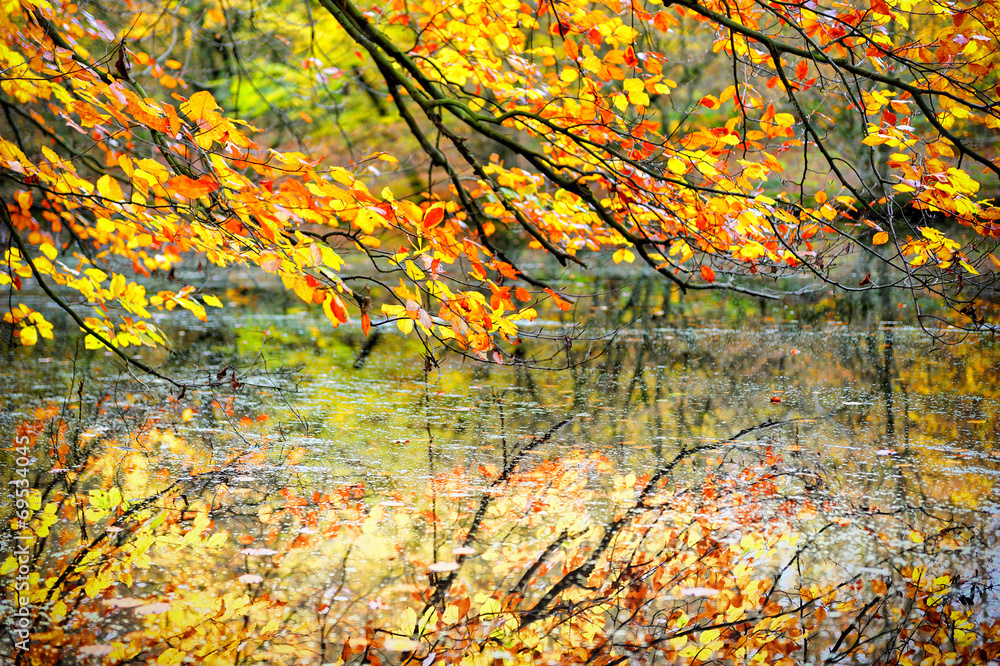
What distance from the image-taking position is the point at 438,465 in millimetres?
4570

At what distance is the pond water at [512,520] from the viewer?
2777 millimetres

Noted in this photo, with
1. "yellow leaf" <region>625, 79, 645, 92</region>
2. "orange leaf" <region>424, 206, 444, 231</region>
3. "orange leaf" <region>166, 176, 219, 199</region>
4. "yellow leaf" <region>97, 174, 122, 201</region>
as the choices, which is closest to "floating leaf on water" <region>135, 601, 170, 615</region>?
"orange leaf" <region>166, 176, 219, 199</region>

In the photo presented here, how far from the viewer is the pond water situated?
2.78 metres

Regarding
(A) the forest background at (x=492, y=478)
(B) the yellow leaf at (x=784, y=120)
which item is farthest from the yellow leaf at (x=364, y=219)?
(B) the yellow leaf at (x=784, y=120)

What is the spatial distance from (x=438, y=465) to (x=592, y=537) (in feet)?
4.12

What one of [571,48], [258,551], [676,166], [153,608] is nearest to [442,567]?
[258,551]

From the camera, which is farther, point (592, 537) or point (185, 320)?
point (185, 320)

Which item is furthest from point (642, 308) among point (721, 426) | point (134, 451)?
point (134, 451)

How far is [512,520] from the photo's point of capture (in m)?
3.73

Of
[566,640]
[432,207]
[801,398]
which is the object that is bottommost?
[566,640]

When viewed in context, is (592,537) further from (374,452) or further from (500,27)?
(500,27)

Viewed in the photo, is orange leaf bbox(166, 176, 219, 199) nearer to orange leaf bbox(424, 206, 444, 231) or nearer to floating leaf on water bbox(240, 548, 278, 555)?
orange leaf bbox(424, 206, 444, 231)

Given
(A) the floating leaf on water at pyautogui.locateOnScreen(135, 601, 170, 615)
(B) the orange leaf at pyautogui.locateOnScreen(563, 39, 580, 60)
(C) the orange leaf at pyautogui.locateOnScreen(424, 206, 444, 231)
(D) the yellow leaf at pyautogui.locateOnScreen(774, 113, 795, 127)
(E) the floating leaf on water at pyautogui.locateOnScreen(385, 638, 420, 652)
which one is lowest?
(E) the floating leaf on water at pyautogui.locateOnScreen(385, 638, 420, 652)

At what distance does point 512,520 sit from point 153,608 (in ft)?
4.84
